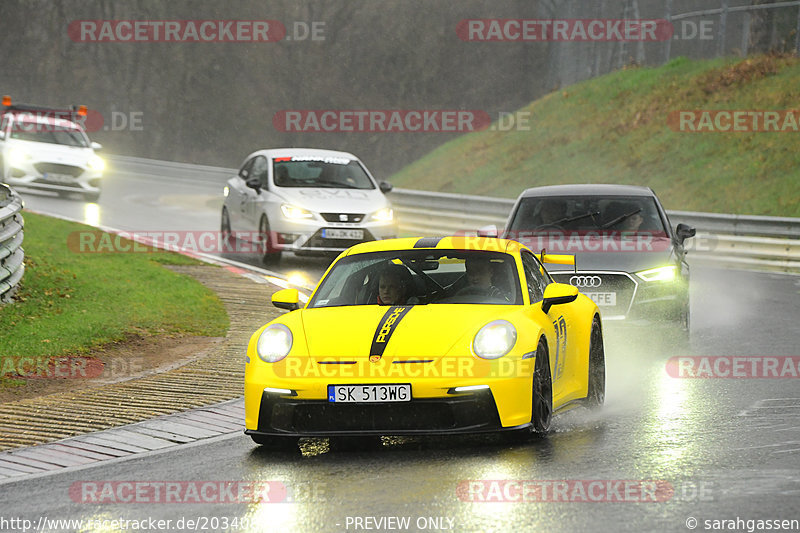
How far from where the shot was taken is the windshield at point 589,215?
14.7 meters

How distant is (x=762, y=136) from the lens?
3145cm

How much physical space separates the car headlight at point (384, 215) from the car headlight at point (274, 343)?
451 inches

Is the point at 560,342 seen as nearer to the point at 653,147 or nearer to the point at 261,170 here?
the point at 261,170

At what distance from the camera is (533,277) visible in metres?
9.58

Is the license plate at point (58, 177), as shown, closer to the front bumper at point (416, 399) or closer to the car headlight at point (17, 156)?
the car headlight at point (17, 156)

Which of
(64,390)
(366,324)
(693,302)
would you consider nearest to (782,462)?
(366,324)

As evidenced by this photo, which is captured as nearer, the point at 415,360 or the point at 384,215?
the point at 415,360

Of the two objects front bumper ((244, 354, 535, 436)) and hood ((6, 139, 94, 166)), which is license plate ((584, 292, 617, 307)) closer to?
front bumper ((244, 354, 535, 436))

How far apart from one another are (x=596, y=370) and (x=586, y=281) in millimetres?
3415

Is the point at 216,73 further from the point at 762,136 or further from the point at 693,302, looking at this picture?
the point at 693,302

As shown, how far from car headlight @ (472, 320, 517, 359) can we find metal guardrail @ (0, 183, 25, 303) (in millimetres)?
7128

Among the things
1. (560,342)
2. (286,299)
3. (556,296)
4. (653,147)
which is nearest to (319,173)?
(286,299)

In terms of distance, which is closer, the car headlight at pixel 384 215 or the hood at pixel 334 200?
the hood at pixel 334 200

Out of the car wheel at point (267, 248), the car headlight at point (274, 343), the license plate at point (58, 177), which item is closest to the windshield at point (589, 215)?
the car wheel at point (267, 248)
